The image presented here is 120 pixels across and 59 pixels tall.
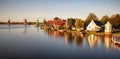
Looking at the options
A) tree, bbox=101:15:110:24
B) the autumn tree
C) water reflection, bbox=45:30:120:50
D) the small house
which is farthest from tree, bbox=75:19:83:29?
water reflection, bbox=45:30:120:50

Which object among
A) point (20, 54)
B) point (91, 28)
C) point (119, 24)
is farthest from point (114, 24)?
point (20, 54)

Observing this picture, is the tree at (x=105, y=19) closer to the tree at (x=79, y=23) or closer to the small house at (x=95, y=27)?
the small house at (x=95, y=27)

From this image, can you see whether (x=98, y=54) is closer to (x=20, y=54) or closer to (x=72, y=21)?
(x=20, y=54)

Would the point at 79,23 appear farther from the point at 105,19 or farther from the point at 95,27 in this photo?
the point at 105,19

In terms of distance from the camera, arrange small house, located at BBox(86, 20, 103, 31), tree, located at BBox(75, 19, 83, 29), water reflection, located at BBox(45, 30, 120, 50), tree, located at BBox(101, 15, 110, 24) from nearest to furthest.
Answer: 1. water reflection, located at BBox(45, 30, 120, 50)
2. small house, located at BBox(86, 20, 103, 31)
3. tree, located at BBox(101, 15, 110, 24)
4. tree, located at BBox(75, 19, 83, 29)

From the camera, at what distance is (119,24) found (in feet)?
48.3

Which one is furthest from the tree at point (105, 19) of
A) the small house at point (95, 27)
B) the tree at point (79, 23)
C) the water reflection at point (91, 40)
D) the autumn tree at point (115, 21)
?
the water reflection at point (91, 40)

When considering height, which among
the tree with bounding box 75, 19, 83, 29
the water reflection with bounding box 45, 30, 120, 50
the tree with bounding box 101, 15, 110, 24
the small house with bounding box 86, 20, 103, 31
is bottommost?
the water reflection with bounding box 45, 30, 120, 50

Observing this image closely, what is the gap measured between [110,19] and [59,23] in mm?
6107

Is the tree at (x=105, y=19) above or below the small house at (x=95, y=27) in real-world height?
above

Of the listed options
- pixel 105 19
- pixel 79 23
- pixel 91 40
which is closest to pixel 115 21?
pixel 105 19

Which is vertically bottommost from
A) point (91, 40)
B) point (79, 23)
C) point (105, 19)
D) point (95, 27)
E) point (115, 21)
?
point (91, 40)

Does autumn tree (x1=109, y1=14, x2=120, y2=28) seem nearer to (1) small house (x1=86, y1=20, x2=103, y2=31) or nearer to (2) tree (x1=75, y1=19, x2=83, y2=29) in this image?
(1) small house (x1=86, y1=20, x2=103, y2=31)

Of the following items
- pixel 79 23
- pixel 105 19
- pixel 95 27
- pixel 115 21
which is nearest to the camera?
pixel 115 21
